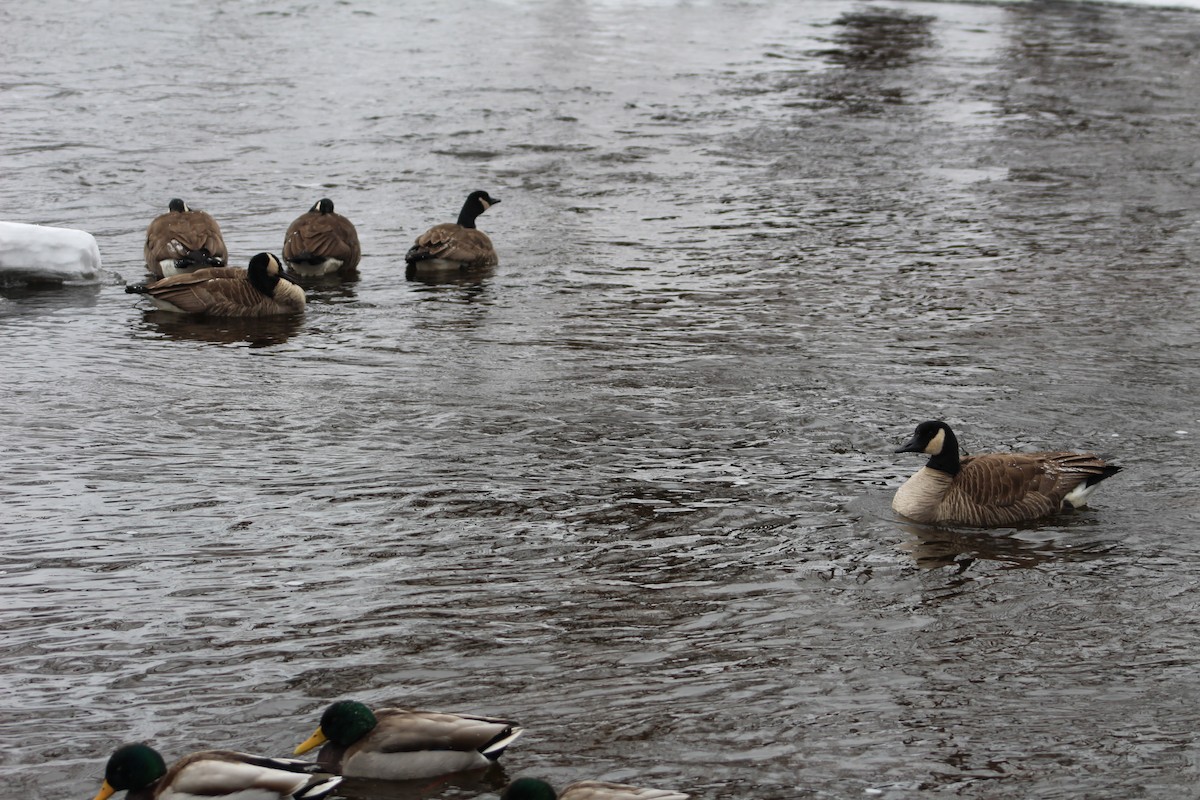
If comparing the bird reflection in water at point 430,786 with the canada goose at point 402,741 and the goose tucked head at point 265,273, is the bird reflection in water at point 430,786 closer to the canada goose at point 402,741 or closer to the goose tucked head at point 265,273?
the canada goose at point 402,741

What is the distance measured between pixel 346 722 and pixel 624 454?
13.3 feet

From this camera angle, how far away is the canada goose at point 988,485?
28.8 ft

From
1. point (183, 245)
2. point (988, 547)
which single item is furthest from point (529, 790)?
point (183, 245)

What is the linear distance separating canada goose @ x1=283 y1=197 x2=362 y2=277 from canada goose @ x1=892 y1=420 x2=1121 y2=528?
22.4ft

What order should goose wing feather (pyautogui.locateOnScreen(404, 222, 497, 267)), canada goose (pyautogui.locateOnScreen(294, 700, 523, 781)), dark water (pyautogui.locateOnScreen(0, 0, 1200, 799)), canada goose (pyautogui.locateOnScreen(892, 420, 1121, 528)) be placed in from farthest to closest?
goose wing feather (pyautogui.locateOnScreen(404, 222, 497, 267)), canada goose (pyautogui.locateOnScreen(892, 420, 1121, 528)), dark water (pyautogui.locateOnScreen(0, 0, 1200, 799)), canada goose (pyautogui.locateOnScreen(294, 700, 523, 781))

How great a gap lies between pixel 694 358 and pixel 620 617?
15.3ft

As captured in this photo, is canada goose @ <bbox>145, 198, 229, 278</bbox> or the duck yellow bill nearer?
the duck yellow bill

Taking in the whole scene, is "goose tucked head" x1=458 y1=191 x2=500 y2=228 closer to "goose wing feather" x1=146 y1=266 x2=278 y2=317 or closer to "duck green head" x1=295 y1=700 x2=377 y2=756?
"goose wing feather" x1=146 y1=266 x2=278 y2=317

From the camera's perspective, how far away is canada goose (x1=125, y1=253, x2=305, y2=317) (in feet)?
41.8

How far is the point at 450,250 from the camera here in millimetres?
14406

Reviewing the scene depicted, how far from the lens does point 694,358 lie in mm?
11797

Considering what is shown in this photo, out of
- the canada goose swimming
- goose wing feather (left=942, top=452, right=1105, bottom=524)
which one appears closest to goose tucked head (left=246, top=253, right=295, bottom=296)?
goose wing feather (left=942, top=452, right=1105, bottom=524)

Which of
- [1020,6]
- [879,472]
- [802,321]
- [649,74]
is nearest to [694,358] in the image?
[802,321]

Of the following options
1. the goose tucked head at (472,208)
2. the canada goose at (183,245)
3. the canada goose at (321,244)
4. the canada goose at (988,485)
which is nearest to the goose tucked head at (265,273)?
the canada goose at (183,245)
